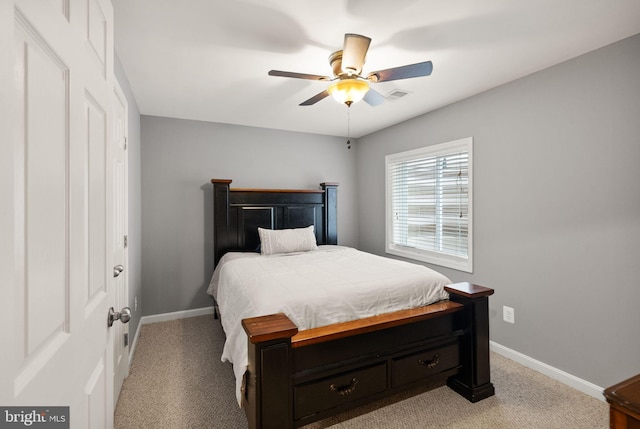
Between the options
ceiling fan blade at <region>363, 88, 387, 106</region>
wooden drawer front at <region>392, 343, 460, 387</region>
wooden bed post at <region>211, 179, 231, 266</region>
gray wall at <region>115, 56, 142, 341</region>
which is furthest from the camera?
wooden bed post at <region>211, 179, 231, 266</region>

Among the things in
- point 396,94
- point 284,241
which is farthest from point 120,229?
point 396,94

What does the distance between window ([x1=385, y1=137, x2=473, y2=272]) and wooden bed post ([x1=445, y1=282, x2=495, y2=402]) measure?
3.24 feet

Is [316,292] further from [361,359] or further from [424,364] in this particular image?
[424,364]

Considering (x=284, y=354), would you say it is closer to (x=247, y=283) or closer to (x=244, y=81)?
(x=247, y=283)

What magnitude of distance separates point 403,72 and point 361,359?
178 cm

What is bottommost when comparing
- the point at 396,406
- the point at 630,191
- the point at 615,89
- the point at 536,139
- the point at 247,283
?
the point at 396,406

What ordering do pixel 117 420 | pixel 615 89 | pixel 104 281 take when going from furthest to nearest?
pixel 615 89
pixel 117 420
pixel 104 281

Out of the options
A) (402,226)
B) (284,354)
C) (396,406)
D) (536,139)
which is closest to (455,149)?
(536,139)

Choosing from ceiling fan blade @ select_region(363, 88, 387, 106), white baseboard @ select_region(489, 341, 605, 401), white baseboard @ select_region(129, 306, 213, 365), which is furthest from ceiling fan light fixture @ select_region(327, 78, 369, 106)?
white baseboard @ select_region(129, 306, 213, 365)

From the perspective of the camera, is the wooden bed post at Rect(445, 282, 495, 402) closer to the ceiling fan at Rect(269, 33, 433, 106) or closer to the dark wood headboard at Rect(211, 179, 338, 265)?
the ceiling fan at Rect(269, 33, 433, 106)

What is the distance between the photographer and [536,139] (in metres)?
2.49

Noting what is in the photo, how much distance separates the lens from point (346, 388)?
1806 millimetres

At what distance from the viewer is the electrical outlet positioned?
2.68m

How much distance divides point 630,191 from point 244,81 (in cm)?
291
